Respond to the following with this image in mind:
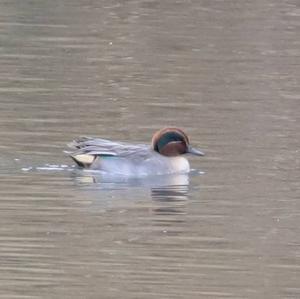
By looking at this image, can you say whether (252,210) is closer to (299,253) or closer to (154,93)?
(299,253)

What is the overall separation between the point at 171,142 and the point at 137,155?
1.30 feet

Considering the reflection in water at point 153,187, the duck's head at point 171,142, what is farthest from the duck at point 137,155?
the reflection in water at point 153,187

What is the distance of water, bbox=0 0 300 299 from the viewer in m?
12.1

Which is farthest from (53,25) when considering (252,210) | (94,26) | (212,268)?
(212,268)

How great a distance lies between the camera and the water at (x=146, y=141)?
1207 cm

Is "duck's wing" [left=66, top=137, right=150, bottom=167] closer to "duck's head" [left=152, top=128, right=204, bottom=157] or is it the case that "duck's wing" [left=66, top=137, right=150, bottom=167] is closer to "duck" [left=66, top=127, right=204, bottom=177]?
"duck" [left=66, top=127, right=204, bottom=177]

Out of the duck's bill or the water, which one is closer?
the water

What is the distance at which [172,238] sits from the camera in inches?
520

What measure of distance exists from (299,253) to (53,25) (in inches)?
571

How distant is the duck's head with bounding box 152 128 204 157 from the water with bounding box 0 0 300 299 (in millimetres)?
209

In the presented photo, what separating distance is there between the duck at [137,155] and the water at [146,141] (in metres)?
0.18

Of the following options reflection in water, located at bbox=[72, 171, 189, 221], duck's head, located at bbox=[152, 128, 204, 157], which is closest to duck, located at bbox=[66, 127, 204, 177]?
duck's head, located at bbox=[152, 128, 204, 157]

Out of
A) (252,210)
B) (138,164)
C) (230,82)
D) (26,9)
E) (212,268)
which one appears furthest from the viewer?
(26,9)

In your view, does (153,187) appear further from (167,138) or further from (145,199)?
(167,138)
